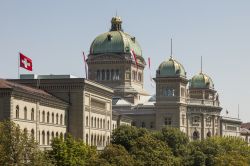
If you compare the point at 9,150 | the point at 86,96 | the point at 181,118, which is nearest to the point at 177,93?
the point at 181,118

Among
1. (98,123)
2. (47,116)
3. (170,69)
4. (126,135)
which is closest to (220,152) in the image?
(126,135)

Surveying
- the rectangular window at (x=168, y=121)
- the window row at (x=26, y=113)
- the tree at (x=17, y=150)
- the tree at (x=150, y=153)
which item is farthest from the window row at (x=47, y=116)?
the rectangular window at (x=168, y=121)

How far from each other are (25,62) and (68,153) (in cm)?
1822

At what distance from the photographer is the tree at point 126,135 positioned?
132 metres

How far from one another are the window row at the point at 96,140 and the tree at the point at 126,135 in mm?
4194

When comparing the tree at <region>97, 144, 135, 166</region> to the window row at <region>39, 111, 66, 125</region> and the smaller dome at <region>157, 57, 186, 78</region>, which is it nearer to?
the window row at <region>39, 111, 66, 125</region>

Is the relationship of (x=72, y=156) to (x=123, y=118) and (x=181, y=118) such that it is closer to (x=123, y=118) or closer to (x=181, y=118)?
(x=123, y=118)

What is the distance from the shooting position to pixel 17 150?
84.9m

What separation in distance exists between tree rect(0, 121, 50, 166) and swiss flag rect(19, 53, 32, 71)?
1110 inches

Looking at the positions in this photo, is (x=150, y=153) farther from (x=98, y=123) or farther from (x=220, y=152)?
(x=220, y=152)

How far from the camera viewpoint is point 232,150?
154250 millimetres

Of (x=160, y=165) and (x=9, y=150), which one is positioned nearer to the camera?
(x=9, y=150)

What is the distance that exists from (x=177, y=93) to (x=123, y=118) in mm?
26300

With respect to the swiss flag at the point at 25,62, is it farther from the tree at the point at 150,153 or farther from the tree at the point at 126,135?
the tree at the point at 126,135
